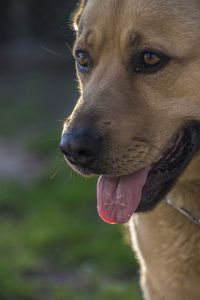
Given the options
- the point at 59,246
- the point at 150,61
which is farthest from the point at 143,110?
the point at 59,246

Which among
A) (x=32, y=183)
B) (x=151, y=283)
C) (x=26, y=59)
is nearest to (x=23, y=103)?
(x=26, y=59)

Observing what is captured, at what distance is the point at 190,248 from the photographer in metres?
3.39

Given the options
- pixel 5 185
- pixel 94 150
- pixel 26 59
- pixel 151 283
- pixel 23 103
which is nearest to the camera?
pixel 94 150

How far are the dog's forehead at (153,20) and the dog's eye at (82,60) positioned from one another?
0.18m

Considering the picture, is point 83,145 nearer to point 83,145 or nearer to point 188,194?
point 83,145

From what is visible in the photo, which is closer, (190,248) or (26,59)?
(190,248)

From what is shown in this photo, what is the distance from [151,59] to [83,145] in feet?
1.86

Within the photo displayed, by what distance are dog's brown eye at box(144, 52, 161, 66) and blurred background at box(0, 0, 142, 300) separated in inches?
30.2

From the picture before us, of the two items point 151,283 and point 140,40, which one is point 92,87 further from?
point 151,283

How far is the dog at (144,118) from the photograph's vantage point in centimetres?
311

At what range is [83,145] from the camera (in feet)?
9.96

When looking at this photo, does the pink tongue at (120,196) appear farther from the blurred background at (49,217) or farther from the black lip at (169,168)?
the blurred background at (49,217)

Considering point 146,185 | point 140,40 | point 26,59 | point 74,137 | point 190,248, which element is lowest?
point 26,59

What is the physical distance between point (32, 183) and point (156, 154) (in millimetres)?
4360
